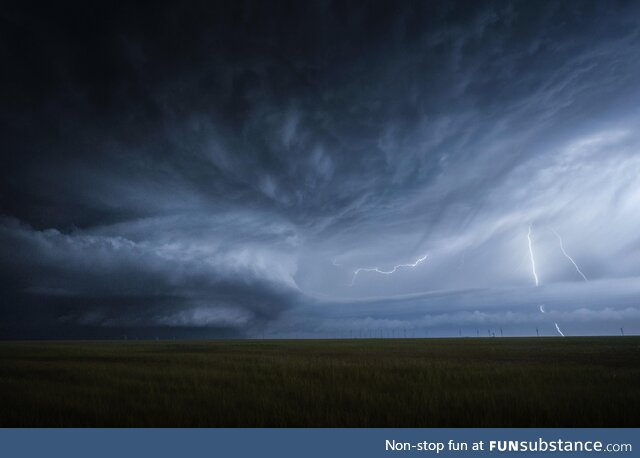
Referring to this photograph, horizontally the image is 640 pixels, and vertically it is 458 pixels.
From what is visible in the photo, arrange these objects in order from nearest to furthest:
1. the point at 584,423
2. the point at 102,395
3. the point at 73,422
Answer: the point at 584,423
the point at 73,422
the point at 102,395

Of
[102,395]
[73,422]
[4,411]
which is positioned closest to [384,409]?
[73,422]

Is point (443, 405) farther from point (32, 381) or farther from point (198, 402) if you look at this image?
point (32, 381)

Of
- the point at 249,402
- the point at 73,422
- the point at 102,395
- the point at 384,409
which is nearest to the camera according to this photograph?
the point at 73,422

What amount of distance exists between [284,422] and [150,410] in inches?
210

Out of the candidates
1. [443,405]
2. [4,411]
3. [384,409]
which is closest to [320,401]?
[384,409]

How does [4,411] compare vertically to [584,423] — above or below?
above

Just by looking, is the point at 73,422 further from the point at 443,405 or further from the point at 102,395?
the point at 443,405

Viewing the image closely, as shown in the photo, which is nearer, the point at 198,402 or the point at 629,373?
the point at 198,402

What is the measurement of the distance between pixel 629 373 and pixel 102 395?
29.0m

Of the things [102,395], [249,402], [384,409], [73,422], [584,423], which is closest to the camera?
[584,423]

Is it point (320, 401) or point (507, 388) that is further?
point (507, 388)

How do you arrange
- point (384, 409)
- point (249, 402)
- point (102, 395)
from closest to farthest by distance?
point (384, 409), point (249, 402), point (102, 395)

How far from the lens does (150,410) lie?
14195mm

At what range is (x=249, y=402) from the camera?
15.4 meters
